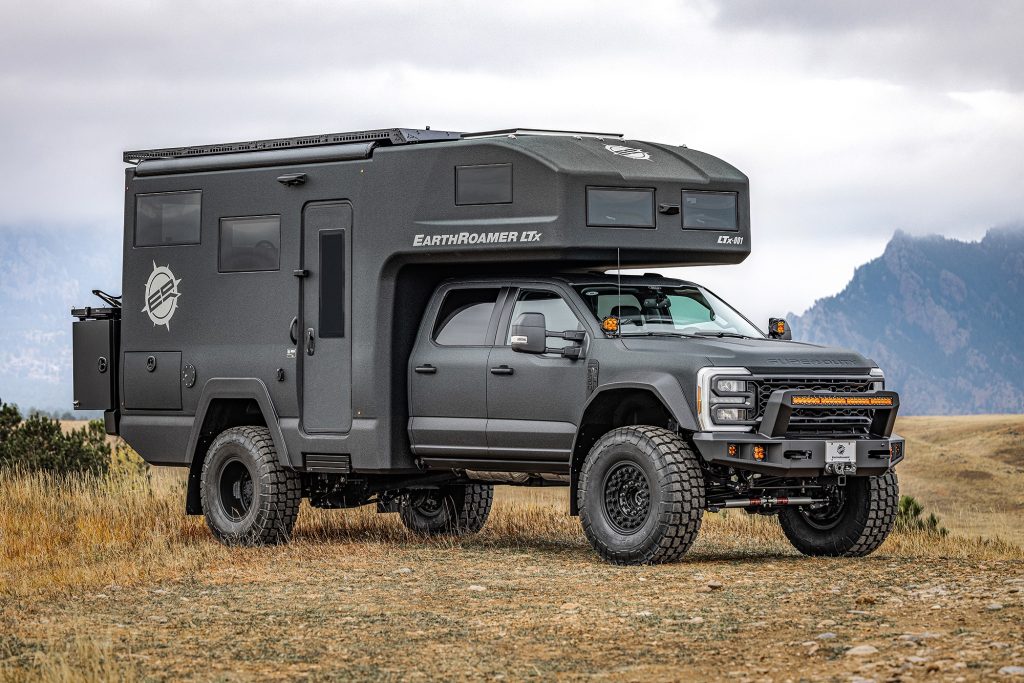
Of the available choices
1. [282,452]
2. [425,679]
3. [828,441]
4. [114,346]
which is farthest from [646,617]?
[114,346]

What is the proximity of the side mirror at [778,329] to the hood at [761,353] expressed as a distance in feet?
2.46

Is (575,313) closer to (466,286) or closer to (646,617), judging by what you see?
(466,286)

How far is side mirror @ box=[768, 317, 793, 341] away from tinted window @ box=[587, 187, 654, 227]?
143 cm

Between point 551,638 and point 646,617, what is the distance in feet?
2.55

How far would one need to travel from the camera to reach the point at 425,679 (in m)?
8.03

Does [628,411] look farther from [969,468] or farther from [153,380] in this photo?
[969,468]

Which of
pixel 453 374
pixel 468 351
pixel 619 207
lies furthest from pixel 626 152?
pixel 453 374

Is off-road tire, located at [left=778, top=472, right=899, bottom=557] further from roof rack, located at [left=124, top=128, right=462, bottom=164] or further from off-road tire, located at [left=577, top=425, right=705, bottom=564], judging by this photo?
roof rack, located at [left=124, top=128, right=462, bottom=164]

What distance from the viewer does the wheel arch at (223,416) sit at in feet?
47.3

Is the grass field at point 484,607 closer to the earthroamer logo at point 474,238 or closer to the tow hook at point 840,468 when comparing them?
the tow hook at point 840,468

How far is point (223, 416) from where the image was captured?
15102 mm

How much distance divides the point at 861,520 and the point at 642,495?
1.94 m

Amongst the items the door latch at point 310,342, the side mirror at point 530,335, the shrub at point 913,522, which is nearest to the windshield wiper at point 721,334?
the side mirror at point 530,335

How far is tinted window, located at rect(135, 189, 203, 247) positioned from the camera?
1519 centimetres
